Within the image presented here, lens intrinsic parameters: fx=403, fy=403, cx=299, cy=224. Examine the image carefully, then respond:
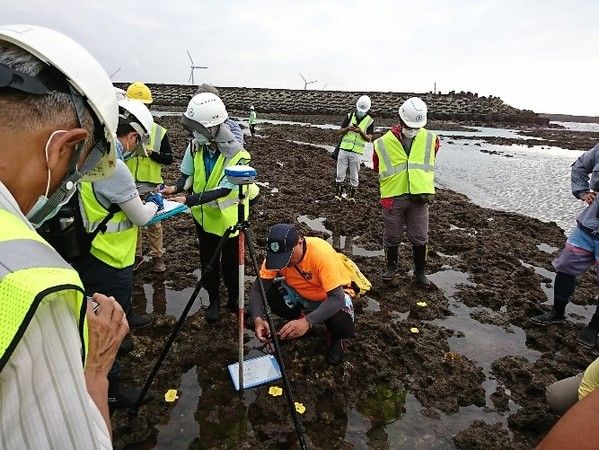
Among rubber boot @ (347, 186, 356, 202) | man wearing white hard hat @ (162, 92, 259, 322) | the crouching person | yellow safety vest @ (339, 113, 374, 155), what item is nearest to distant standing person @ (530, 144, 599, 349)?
the crouching person

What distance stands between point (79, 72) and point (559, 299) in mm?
5151

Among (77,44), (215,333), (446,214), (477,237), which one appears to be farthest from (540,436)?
(446,214)

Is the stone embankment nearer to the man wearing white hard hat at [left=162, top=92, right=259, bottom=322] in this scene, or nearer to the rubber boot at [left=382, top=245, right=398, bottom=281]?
the rubber boot at [left=382, top=245, right=398, bottom=281]

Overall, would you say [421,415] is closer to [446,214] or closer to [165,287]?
[165,287]

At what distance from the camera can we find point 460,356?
4.04 meters

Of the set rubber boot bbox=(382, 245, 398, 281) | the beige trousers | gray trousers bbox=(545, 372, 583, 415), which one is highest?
the beige trousers

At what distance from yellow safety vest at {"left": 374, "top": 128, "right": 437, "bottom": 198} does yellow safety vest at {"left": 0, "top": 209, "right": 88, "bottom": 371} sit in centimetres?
478

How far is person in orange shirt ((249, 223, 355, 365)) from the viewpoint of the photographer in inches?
129

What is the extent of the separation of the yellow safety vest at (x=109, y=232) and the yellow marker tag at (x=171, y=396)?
1.15 metres

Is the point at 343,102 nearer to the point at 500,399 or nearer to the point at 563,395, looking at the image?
the point at 500,399

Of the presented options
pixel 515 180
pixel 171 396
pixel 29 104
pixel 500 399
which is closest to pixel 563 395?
pixel 500 399

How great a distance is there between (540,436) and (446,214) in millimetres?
6194

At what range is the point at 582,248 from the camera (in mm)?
4234

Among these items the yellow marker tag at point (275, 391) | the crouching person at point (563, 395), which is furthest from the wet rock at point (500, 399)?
the yellow marker tag at point (275, 391)
